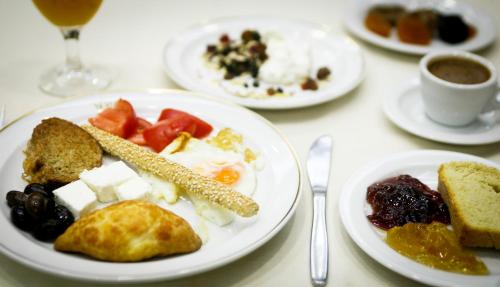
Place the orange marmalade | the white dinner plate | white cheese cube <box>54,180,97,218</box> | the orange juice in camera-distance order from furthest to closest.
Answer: the orange juice, white cheese cube <box>54,180,97,218</box>, the orange marmalade, the white dinner plate

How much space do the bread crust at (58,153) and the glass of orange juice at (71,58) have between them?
558 millimetres

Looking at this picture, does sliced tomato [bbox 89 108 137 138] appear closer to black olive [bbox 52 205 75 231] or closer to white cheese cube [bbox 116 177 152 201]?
white cheese cube [bbox 116 177 152 201]

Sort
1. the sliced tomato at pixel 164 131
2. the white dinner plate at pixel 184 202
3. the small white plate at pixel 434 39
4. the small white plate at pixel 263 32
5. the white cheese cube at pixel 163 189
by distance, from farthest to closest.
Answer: the small white plate at pixel 434 39, the small white plate at pixel 263 32, the sliced tomato at pixel 164 131, the white cheese cube at pixel 163 189, the white dinner plate at pixel 184 202

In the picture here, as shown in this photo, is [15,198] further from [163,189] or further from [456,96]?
[456,96]

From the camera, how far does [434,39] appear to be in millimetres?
3131

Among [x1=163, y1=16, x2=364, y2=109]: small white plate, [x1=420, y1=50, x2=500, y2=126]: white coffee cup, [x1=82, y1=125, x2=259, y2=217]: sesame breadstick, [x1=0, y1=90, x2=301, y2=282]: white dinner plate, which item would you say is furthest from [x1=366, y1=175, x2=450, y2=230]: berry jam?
[x1=163, y1=16, x2=364, y2=109]: small white plate

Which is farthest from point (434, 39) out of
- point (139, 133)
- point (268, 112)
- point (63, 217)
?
point (63, 217)

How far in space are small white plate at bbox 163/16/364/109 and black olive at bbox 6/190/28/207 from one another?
1015 millimetres

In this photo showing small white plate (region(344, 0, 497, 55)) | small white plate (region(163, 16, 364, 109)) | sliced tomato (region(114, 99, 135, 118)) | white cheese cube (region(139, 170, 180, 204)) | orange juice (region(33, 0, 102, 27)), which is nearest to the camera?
white cheese cube (region(139, 170, 180, 204))

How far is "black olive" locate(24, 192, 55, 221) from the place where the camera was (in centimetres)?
152

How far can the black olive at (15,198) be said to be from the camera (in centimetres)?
158

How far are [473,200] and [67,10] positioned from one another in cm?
189

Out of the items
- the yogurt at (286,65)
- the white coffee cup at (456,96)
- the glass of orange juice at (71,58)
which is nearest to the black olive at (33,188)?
the glass of orange juice at (71,58)

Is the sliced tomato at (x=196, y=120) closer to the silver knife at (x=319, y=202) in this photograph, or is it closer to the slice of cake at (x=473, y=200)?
the silver knife at (x=319, y=202)
